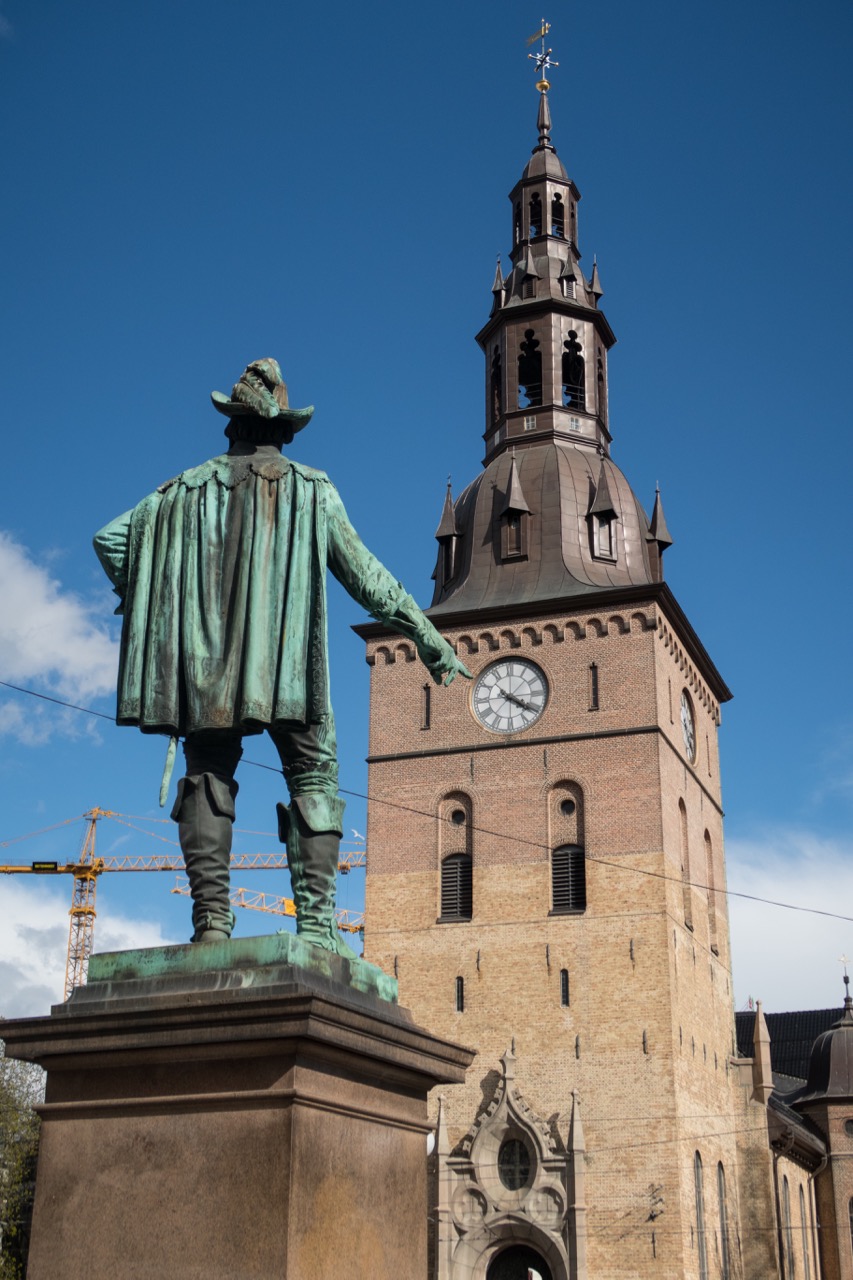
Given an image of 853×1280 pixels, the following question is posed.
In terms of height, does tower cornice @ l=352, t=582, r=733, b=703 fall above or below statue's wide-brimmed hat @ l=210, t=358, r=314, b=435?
above

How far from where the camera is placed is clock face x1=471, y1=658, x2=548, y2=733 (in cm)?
3569

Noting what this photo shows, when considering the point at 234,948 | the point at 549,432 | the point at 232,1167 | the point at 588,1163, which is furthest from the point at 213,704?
the point at 549,432

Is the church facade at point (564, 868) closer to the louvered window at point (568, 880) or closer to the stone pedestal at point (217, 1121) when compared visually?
the louvered window at point (568, 880)

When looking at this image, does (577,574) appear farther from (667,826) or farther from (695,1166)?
(695,1166)

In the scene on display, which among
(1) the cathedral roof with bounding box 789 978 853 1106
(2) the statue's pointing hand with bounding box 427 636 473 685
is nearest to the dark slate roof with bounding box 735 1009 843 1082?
(1) the cathedral roof with bounding box 789 978 853 1106

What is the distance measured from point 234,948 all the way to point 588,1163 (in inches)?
1100

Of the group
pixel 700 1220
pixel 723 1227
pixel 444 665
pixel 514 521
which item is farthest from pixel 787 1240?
pixel 444 665

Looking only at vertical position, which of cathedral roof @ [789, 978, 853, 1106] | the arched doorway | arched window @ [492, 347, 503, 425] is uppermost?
arched window @ [492, 347, 503, 425]

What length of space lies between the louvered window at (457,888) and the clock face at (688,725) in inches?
255

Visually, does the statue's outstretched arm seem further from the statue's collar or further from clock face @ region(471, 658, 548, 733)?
clock face @ region(471, 658, 548, 733)

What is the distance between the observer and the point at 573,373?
40594mm

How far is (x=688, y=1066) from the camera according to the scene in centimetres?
3275

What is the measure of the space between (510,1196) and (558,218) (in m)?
25.6

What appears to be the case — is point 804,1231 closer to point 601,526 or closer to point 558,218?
point 601,526
